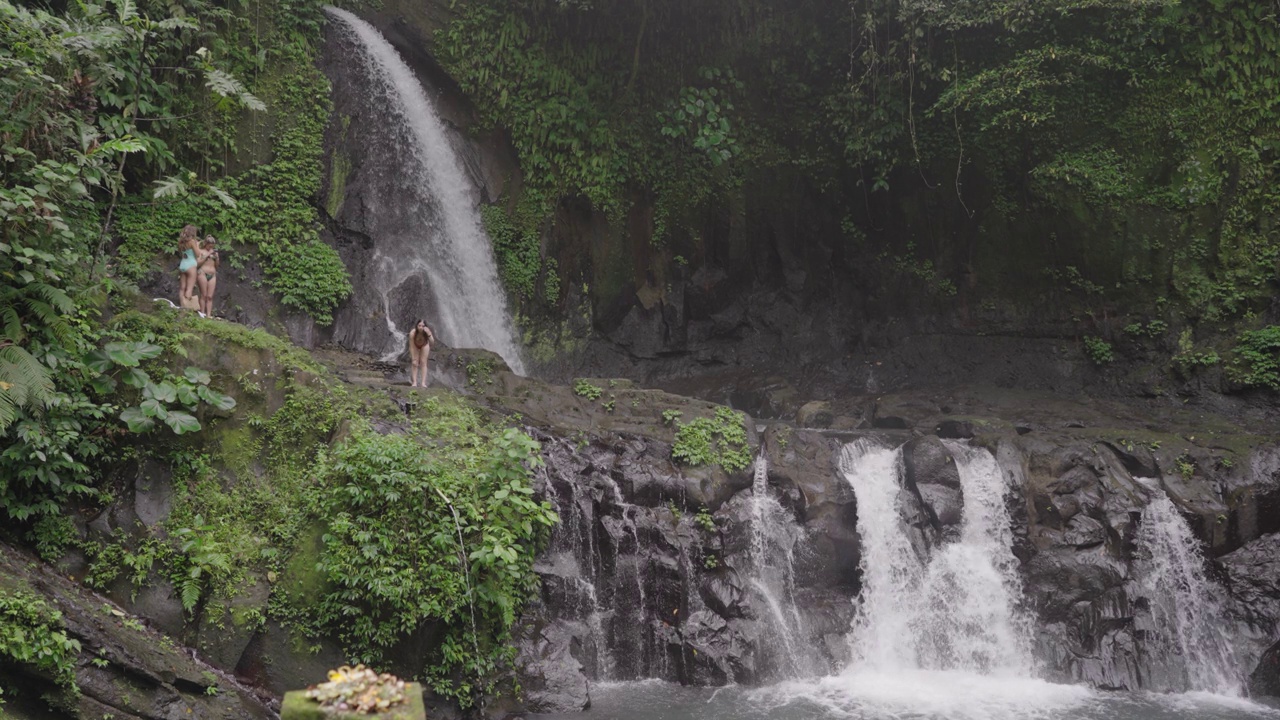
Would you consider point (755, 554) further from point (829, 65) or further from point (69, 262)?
point (829, 65)

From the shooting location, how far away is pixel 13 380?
712 cm

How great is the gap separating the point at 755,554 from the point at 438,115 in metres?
10.3

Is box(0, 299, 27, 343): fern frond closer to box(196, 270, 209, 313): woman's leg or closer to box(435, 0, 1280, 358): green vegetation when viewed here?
box(196, 270, 209, 313): woman's leg


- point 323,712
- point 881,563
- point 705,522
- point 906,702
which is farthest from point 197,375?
point 881,563

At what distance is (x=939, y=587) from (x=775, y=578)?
2183mm

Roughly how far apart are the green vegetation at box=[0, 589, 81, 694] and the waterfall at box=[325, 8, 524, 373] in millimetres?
8410

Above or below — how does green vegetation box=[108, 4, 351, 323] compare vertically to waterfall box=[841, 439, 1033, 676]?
above

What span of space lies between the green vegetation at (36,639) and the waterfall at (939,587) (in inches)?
320

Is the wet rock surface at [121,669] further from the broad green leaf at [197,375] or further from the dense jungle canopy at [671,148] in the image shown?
the broad green leaf at [197,375]

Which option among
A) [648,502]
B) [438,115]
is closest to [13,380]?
Answer: [648,502]

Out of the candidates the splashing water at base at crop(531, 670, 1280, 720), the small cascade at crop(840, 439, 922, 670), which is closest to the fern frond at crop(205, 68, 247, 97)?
the splashing water at base at crop(531, 670, 1280, 720)

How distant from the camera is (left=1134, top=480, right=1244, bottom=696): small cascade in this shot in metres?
10.4

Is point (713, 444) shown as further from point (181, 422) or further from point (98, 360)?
point (98, 360)

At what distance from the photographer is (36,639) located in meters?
6.06
